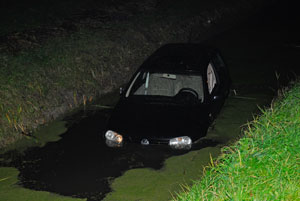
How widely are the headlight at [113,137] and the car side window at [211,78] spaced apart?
216 centimetres

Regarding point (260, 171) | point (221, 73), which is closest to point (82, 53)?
point (221, 73)

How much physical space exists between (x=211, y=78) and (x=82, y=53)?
505cm

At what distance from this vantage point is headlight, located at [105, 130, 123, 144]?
324 inches

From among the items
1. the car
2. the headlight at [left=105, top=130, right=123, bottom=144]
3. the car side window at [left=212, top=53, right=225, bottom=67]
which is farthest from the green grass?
the car side window at [left=212, top=53, right=225, bottom=67]

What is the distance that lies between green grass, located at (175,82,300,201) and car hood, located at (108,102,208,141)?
3.58 feet

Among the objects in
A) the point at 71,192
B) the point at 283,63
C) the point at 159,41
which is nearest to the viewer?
the point at 71,192

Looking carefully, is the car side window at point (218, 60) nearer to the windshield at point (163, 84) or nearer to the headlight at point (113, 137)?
the windshield at point (163, 84)

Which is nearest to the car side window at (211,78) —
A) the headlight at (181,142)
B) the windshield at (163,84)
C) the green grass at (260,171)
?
the windshield at (163,84)

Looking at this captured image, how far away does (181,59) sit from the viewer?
32.0 ft

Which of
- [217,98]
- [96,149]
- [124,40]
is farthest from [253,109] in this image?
[124,40]

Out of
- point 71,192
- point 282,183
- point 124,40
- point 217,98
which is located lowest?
point 71,192

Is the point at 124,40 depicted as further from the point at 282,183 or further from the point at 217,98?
the point at 282,183

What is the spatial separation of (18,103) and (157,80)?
324 cm

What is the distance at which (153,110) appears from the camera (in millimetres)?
8656
